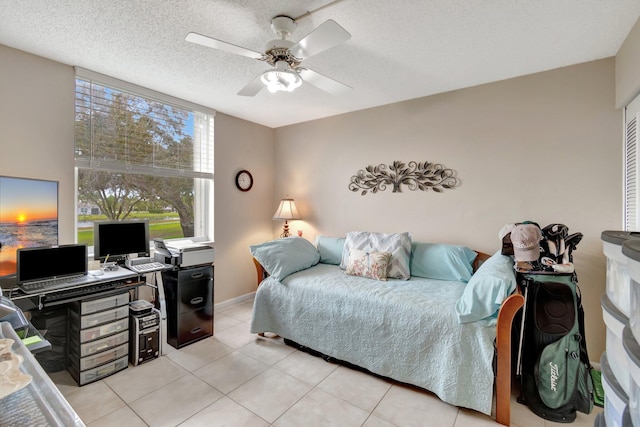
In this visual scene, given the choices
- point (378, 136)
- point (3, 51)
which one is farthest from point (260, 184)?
point (3, 51)

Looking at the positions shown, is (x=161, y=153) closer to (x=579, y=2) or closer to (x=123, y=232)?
(x=123, y=232)

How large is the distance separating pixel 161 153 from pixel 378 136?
242 cm

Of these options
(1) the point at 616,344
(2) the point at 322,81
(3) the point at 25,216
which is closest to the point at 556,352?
(1) the point at 616,344

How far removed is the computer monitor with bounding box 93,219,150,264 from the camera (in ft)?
7.94

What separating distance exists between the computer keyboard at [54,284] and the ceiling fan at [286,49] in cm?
183

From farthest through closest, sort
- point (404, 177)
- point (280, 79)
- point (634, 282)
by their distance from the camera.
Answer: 1. point (404, 177)
2. point (280, 79)
3. point (634, 282)

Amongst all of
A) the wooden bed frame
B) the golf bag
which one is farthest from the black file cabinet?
the golf bag

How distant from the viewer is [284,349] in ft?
8.86

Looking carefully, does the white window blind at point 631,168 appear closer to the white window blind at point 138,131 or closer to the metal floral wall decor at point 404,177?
the metal floral wall decor at point 404,177

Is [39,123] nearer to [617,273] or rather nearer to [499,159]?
[617,273]

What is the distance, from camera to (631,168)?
2086 millimetres

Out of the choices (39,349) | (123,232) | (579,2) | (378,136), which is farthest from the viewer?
(378,136)

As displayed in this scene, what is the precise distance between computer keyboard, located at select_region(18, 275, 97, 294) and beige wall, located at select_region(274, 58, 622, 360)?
99.5 inches

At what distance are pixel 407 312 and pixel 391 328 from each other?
0.58ft
